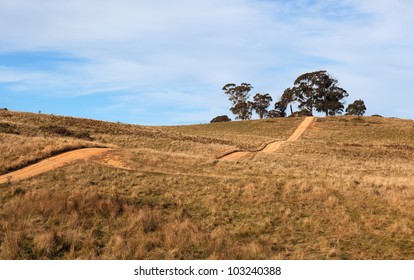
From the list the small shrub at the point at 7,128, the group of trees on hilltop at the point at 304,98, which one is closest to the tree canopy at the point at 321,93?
the group of trees on hilltop at the point at 304,98

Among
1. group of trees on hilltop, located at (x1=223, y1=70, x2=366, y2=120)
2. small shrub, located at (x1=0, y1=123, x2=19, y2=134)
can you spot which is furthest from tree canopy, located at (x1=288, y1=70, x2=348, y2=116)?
small shrub, located at (x1=0, y1=123, x2=19, y2=134)

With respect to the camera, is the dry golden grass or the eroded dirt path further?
the dry golden grass

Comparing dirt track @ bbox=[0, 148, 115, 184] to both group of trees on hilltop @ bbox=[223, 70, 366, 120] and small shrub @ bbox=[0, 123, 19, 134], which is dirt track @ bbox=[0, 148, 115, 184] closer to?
small shrub @ bbox=[0, 123, 19, 134]

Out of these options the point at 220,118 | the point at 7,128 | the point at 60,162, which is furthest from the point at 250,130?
the point at 60,162

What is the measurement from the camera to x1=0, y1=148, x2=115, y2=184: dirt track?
16.7m

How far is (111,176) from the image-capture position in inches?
693

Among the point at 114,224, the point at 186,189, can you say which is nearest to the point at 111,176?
the point at 186,189

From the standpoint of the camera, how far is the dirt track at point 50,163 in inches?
656

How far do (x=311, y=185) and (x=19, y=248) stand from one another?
492 inches

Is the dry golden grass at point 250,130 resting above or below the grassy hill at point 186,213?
above

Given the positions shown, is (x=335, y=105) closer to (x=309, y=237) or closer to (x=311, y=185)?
(x=311, y=185)

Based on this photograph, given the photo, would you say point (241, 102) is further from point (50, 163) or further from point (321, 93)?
point (50, 163)

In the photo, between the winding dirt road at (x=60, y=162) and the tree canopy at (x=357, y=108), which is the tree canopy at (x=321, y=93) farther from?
the winding dirt road at (x=60, y=162)

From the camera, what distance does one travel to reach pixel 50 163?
19.2m
